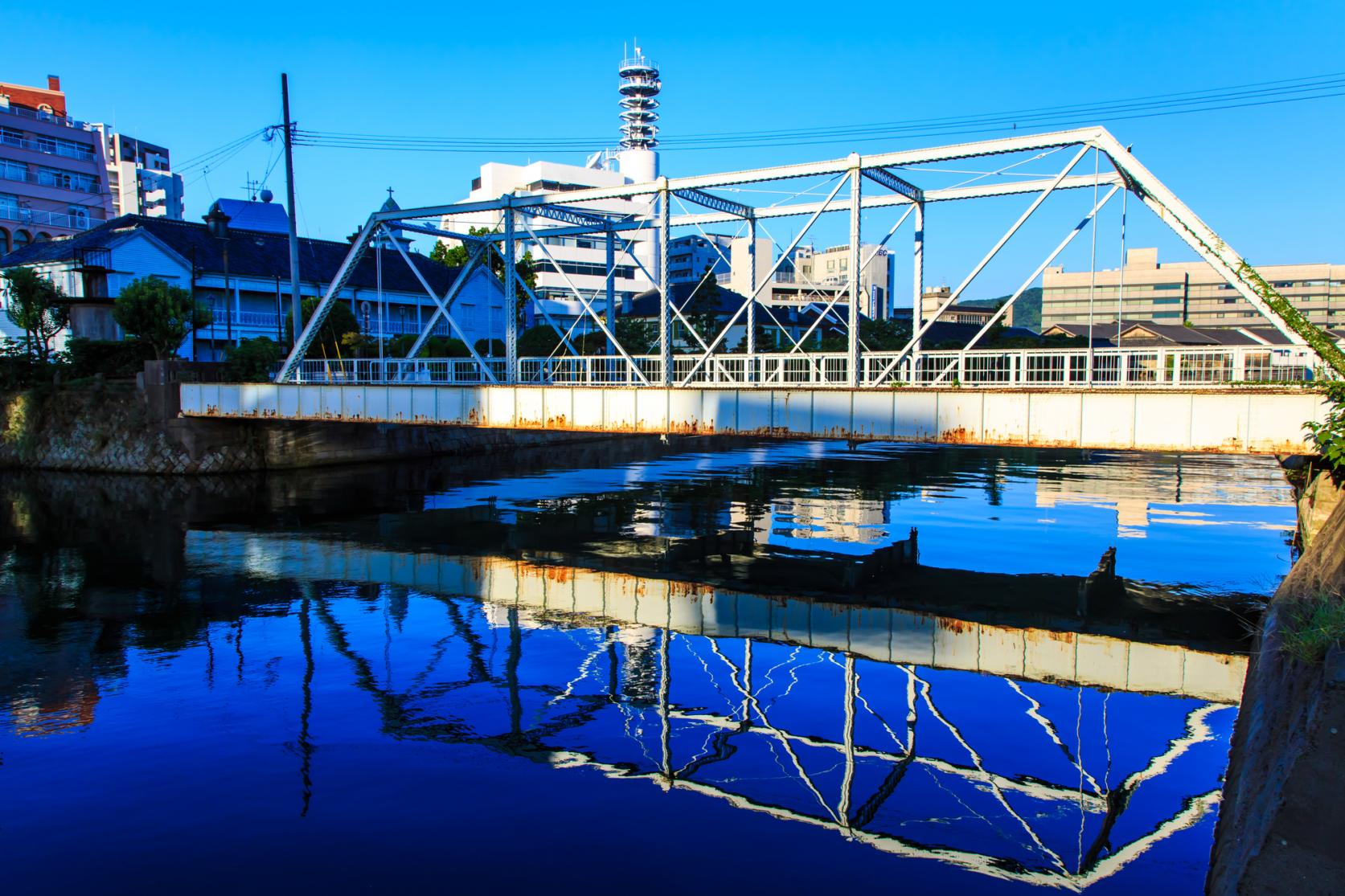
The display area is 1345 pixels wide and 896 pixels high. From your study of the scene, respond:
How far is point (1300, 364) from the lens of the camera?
18750 mm

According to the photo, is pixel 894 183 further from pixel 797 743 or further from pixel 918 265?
pixel 797 743

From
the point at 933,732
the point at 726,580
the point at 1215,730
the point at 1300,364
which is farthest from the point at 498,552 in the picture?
the point at 1300,364

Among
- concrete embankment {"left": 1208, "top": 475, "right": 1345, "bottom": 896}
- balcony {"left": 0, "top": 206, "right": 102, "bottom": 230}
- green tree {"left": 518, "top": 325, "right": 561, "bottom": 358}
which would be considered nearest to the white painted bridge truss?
concrete embankment {"left": 1208, "top": 475, "right": 1345, "bottom": 896}

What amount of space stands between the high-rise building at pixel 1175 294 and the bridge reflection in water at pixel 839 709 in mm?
125026

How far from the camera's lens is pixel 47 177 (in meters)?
81.8

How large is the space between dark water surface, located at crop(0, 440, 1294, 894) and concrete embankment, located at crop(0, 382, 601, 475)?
10887 mm

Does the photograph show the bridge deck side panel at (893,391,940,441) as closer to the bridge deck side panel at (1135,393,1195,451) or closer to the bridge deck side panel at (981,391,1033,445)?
the bridge deck side panel at (981,391,1033,445)

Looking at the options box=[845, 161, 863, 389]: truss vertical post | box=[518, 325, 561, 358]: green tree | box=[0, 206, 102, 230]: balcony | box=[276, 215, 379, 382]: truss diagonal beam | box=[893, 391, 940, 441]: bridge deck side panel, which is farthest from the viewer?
box=[0, 206, 102, 230]: balcony

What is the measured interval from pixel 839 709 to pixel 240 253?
59.2 metres

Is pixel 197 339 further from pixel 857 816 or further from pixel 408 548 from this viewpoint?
Answer: pixel 857 816

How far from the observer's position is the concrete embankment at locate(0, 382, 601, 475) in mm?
37750

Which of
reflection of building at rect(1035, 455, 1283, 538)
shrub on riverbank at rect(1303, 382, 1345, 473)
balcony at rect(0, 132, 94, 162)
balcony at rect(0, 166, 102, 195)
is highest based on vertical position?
balcony at rect(0, 132, 94, 162)

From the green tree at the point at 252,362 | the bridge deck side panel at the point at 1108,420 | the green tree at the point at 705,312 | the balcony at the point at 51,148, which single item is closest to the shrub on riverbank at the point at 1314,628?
the bridge deck side panel at the point at 1108,420

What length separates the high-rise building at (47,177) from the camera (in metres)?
76.8
